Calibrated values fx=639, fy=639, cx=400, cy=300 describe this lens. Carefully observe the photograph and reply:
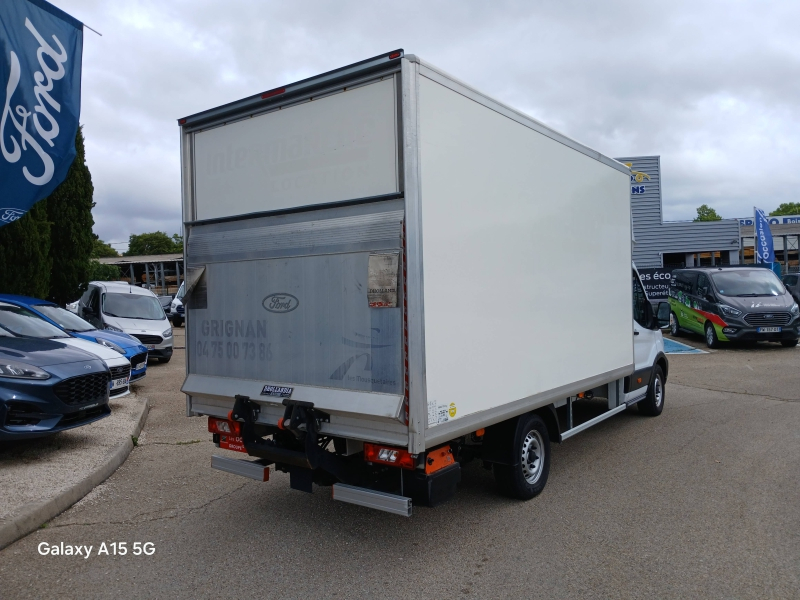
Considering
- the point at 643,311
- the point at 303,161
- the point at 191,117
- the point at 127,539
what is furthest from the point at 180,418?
the point at 643,311

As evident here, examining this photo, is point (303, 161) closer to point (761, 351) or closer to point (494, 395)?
point (494, 395)

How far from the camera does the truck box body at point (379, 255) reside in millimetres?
4094

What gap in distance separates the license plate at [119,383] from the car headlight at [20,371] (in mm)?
3066

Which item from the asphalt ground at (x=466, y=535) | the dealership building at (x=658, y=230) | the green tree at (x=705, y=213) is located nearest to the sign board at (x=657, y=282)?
the dealership building at (x=658, y=230)

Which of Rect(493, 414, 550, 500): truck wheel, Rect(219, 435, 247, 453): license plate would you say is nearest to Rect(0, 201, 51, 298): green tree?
Rect(219, 435, 247, 453): license plate

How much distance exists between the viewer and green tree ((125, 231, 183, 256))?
303 ft

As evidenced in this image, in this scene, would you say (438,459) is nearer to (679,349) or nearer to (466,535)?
(466,535)

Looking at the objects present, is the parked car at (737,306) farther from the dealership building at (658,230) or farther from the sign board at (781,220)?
the sign board at (781,220)

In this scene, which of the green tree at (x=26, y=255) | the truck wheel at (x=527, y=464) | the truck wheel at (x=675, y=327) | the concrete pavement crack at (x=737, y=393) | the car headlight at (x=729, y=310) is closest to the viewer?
the truck wheel at (x=527, y=464)

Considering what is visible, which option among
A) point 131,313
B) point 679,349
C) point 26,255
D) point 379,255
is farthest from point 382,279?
point 679,349

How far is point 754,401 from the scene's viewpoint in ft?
32.7

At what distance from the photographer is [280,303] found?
15.5ft

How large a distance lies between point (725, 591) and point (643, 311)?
498cm

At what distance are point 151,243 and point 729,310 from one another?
89.2m
